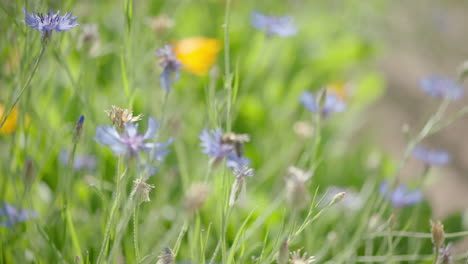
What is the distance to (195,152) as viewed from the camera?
88cm

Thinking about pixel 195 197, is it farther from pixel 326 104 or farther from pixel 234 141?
pixel 326 104

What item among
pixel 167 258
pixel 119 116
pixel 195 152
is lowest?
pixel 195 152

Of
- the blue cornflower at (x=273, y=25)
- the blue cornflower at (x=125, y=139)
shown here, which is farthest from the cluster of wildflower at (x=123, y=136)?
the blue cornflower at (x=273, y=25)

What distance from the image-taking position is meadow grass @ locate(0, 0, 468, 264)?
469mm

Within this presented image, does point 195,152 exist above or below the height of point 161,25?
below

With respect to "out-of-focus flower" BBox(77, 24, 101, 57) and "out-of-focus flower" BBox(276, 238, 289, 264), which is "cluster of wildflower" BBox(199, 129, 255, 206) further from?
"out-of-focus flower" BBox(77, 24, 101, 57)

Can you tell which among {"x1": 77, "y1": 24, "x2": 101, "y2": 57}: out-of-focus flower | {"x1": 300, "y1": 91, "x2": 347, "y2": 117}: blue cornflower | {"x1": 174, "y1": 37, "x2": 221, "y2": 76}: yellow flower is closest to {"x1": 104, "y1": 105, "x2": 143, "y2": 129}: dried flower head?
{"x1": 77, "y1": 24, "x2": 101, "y2": 57}: out-of-focus flower

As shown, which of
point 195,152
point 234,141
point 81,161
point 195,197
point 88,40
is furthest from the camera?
point 195,152

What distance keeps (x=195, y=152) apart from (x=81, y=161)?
0.21 m

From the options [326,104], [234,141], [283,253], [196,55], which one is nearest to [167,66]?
[234,141]

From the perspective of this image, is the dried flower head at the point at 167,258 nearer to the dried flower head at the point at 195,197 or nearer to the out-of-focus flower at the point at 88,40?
the dried flower head at the point at 195,197

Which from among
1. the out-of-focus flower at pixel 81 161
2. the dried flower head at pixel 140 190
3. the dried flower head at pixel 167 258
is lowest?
the out-of-focus flower at pixel 81 161

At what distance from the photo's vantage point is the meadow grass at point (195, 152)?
469 millimetres

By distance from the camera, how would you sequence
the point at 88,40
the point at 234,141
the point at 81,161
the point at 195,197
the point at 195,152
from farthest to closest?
the point at 195,152, the point at 81,161, the point at 88,40, the point at 234,141, the point at 195,197
